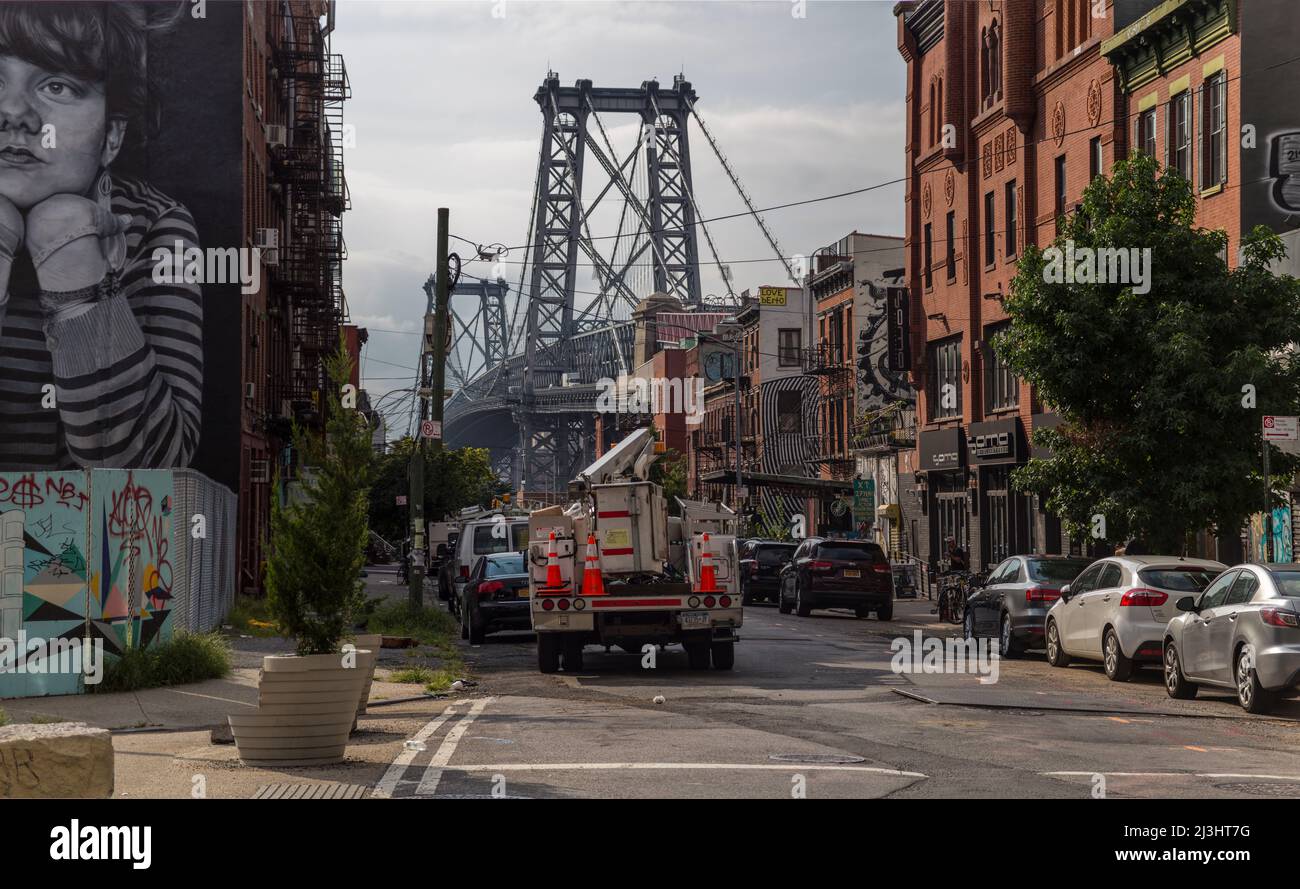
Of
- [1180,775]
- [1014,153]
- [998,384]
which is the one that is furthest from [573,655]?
[1014,153]

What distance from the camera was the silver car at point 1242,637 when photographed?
15328 mm

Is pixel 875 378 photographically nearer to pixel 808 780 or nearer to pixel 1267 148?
pixel 1267 148

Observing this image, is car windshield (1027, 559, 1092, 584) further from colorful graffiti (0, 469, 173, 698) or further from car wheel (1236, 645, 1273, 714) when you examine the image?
colorful graffiti (0, 469, 173, 698)

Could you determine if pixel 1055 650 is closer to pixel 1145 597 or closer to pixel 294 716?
pixel 1145 597

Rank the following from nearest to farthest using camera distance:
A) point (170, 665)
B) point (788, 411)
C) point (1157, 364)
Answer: point (170, 665) < point (1157, 364) < point (788, 411)

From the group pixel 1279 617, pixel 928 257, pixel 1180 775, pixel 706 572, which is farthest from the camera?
pixel 928 257

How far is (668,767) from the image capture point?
447 inches

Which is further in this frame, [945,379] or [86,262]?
[945,379]

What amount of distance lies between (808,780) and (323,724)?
3.46 m

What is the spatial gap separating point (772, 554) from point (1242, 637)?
2632 cm

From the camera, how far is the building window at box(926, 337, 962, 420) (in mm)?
45625

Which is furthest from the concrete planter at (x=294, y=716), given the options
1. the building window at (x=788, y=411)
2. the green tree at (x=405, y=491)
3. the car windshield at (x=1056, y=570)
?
the green tree at (x=405, y=491)

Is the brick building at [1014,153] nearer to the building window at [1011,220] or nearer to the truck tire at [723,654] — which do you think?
the building window at [1011,220]

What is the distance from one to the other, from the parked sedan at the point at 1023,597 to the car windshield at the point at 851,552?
991cm
